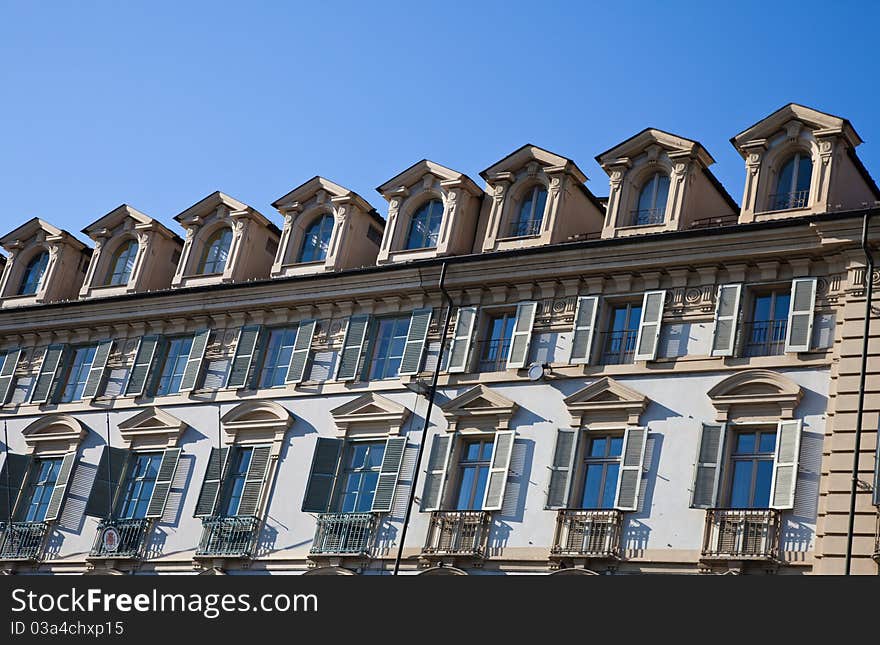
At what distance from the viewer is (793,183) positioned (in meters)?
32.7

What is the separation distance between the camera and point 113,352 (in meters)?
41.0

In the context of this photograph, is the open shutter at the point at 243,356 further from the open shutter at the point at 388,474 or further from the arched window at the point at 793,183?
the arched window at the point at 793,183

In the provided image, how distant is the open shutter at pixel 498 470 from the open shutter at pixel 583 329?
7.56 ft

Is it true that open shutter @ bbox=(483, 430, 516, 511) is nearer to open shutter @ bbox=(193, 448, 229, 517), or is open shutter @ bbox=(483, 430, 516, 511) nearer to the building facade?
the building facade

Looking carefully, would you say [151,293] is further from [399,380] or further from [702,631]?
[702,631]

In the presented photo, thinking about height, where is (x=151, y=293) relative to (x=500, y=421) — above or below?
above

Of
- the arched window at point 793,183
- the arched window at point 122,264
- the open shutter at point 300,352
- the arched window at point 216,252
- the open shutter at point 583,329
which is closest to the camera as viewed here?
the arched window at point 793,183

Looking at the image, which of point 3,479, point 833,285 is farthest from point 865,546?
Result: point 3,479

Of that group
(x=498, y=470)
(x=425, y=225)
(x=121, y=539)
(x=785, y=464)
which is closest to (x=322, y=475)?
(x=498, y=470)

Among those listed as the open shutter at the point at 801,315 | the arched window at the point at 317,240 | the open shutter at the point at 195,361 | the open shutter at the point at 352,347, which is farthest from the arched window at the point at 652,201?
the open shutter at the point at 195,361

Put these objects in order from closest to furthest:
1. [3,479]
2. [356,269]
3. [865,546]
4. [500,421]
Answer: [865,546]
[500,421]
[356,269]
[3,479]

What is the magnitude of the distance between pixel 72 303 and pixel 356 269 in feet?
31.8

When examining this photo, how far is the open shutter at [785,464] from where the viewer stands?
2903 cm

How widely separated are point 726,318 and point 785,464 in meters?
3.79
